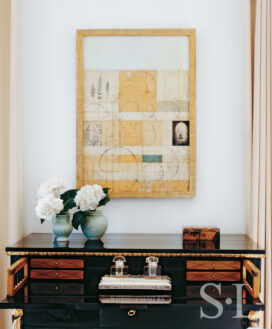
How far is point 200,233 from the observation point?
2.03 metres

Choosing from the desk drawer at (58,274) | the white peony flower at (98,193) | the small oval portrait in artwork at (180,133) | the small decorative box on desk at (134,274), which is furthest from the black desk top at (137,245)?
the small oval portrait in artwork at (180,133)

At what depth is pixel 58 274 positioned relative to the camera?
189 cm

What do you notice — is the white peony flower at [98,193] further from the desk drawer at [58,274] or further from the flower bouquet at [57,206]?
the desk drawer at [58,274]

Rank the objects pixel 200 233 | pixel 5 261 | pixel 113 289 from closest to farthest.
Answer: pixel 113 289, pixel 200 233, pixel 5 261

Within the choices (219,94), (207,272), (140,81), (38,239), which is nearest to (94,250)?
(38,239)

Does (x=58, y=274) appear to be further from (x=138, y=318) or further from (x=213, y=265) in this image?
(x=213, y=265)

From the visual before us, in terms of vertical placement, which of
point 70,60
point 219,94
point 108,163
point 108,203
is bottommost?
point 108,203

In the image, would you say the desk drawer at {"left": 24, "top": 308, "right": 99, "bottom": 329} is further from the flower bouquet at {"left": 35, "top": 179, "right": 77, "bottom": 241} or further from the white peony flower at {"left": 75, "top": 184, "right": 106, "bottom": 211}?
the white peony flower at {"left": 75, "top": 184, "right": 106, "bottom": 211}

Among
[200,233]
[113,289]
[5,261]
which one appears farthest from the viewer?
[5,261]

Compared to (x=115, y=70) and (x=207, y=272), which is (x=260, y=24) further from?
(x=207, y=272)

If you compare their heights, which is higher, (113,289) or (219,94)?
(219,94)

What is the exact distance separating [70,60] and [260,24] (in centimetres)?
107

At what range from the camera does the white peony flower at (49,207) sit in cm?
190

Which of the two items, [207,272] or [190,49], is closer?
[207,272]
